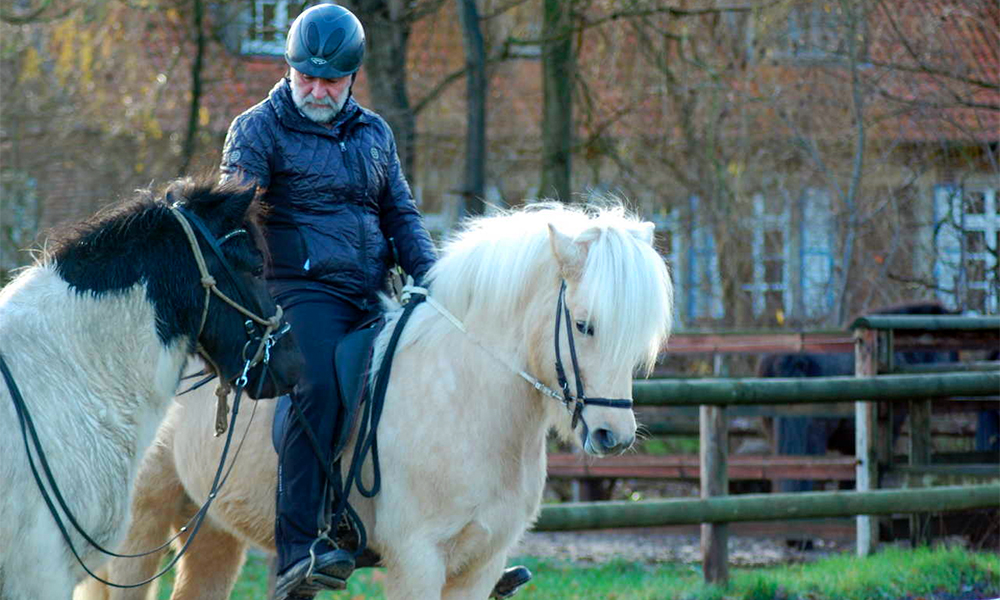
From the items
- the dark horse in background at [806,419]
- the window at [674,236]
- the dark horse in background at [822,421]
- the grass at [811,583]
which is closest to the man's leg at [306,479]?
the grass at [811,583]

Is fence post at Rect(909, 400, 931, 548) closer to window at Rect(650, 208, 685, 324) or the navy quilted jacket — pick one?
the navy quilted jacket

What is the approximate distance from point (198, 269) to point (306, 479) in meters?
1.03

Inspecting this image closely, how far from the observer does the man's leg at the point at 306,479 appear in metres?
4.56

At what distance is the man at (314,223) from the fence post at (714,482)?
3.14m

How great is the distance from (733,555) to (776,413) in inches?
56.9

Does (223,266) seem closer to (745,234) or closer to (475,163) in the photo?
(475,163)

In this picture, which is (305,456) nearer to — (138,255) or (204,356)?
(204,356)

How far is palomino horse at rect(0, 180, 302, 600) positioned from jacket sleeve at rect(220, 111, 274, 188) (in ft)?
1.62

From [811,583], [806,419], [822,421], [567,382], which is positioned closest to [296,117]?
[567,382]

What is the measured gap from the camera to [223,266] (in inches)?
157

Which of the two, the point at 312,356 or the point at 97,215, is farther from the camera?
the point at 312,356

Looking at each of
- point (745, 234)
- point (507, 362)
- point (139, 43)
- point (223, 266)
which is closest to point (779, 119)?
point (745, 234)

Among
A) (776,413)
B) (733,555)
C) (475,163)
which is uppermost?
(475,163)

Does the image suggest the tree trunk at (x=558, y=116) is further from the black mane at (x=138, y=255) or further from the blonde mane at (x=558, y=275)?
the black mane at (x=138, y=255)
